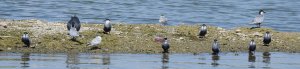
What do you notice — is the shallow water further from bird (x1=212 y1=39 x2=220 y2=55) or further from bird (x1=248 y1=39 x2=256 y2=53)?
Result: bird (x1=248 y1=39 x2=256 y2=53)

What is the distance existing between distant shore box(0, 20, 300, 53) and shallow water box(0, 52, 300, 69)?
0.94 m

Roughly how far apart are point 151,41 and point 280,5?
39.5m

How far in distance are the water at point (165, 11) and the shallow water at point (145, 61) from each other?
1813cm

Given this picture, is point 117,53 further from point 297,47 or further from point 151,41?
point 297,47

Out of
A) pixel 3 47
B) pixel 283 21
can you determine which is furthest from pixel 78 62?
pixel 283 21

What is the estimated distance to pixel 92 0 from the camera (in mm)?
74312

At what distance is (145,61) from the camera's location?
101ft

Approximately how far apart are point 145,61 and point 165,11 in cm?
3281

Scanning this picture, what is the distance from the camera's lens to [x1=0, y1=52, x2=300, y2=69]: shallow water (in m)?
29.3

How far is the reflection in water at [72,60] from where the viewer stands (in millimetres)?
28891

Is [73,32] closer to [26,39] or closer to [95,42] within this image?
[95,42]

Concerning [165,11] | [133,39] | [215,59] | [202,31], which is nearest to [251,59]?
[215,59]

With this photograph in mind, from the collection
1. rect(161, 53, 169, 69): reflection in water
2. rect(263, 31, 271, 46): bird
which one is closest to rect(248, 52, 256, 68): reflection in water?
rect(263, 31, 271, 46): bird

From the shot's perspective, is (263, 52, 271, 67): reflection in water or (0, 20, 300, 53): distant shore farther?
(0, 20, 300, 53): distant shore
